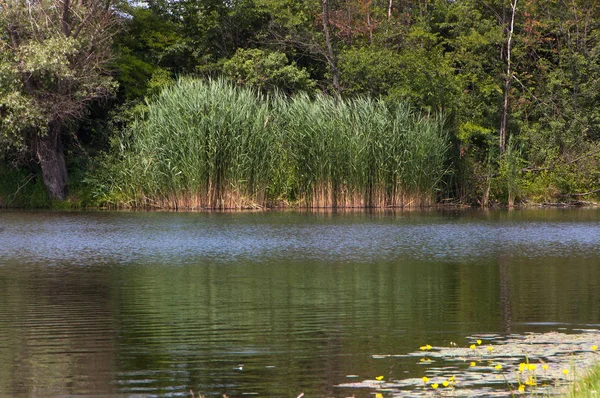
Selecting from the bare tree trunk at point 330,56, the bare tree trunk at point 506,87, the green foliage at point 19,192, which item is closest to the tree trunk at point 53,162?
the green foliage at point 19,192

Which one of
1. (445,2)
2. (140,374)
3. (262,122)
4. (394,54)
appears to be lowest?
(140,374)

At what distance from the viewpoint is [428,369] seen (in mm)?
7551

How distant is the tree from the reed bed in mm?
2308

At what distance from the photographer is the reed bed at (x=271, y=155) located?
1148 inches

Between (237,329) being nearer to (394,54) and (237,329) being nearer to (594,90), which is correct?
(394,54)

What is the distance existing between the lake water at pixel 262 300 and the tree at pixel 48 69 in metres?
7.17

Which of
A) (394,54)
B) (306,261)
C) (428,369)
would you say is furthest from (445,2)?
(428,369)

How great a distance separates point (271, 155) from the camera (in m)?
29.9

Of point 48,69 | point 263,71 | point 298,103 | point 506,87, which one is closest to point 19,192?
point 48,69

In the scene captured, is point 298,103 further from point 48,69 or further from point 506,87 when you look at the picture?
point 506,87

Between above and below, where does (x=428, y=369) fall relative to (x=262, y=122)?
below

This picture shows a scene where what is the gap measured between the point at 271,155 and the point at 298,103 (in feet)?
6.89

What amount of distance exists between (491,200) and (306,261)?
18.7 meters

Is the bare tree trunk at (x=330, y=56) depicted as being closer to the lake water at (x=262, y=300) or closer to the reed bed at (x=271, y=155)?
the reed bed at (x=271, y=155)
